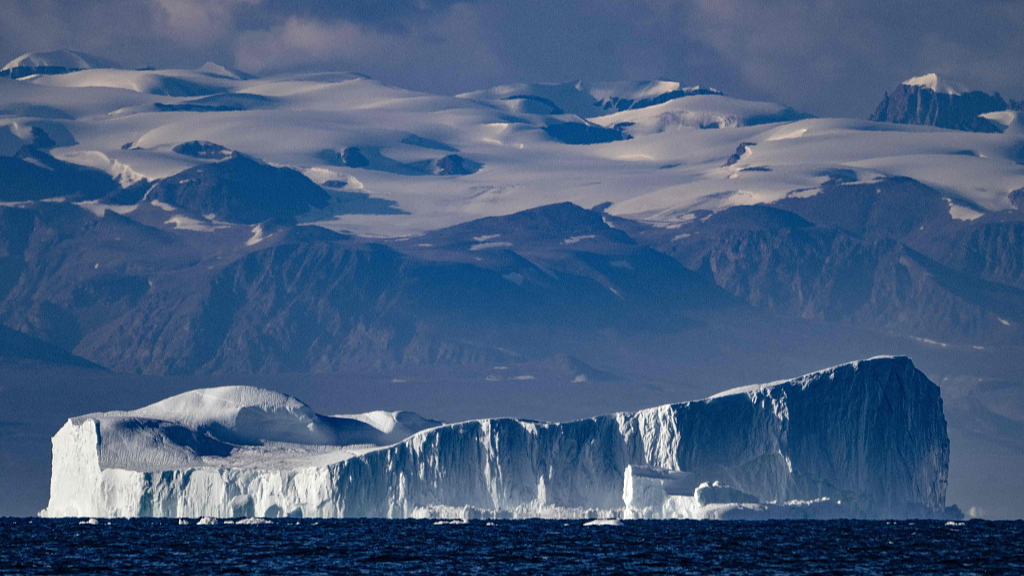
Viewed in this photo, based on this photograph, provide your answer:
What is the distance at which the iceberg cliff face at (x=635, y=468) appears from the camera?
114000 mm

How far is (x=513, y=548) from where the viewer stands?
8962cm

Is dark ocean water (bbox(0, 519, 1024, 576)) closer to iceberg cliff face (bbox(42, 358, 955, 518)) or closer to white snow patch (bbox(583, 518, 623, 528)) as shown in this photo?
white snow patch (bbox(583, 518, 623, 528))

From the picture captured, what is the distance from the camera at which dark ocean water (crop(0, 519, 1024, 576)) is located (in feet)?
252

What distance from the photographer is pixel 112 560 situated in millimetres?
81062

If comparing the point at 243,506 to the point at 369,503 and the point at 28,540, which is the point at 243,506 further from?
the point at 28,540

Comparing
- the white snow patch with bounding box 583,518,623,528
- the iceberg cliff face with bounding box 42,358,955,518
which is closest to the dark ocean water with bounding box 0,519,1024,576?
the white snow patch with bounding box 583,518,623,528

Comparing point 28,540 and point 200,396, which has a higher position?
point 200,396

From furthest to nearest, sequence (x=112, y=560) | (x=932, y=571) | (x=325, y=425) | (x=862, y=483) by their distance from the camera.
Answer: (x=325, y=425) < (x=862, y=483) < (x=112, y=560) < (x=932, y=571)

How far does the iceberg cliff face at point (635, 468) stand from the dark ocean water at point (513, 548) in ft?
6.04

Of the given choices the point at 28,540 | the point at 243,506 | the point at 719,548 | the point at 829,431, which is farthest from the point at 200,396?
the point at 719,548

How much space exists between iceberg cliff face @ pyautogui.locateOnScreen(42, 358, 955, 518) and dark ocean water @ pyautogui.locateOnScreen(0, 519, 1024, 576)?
6.04 ft

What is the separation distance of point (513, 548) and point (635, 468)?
22105 mm

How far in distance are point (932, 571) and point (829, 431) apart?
39.1 m

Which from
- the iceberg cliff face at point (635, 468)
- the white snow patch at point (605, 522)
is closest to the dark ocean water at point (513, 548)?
the white snow patch at point (605, 522)
